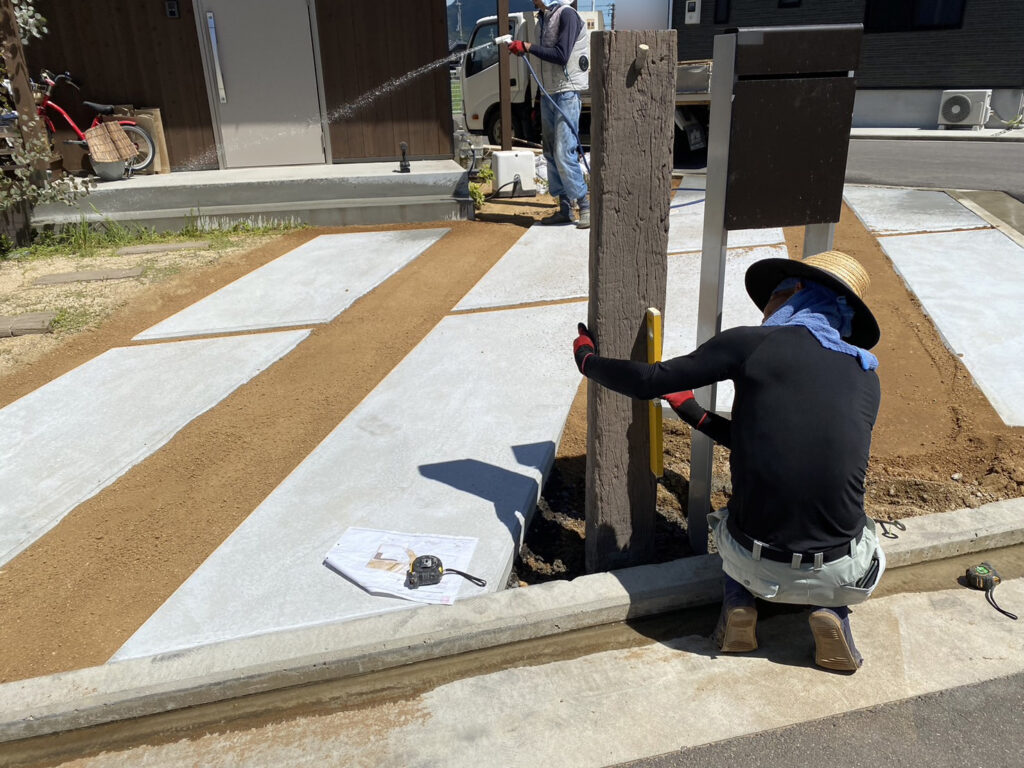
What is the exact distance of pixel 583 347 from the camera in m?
2.74

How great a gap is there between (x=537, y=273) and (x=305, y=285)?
1796mm

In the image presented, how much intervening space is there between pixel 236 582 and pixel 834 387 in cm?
208

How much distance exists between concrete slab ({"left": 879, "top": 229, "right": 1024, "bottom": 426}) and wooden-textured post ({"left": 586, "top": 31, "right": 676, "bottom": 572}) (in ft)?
6.97

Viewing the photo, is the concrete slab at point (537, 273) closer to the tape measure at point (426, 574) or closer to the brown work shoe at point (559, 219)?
the brown work shoe at point (559, 219)

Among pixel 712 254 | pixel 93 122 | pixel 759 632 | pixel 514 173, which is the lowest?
pixel 759 632

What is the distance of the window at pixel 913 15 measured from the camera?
727 inches

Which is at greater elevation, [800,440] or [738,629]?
[800,440]

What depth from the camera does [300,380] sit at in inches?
180

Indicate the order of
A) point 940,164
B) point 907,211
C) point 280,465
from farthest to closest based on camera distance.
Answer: point 940,164
point 907,211
point 280,465

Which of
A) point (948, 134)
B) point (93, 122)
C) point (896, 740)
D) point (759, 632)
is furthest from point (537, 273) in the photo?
point (948, 134)

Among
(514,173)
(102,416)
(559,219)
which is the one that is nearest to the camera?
(102,416)

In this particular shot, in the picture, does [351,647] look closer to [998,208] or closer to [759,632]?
[759,632]

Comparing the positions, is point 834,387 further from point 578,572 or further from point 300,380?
point 300,380

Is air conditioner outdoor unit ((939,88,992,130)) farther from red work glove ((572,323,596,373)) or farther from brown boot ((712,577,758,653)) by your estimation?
brown boot ((712,577,758,653))
